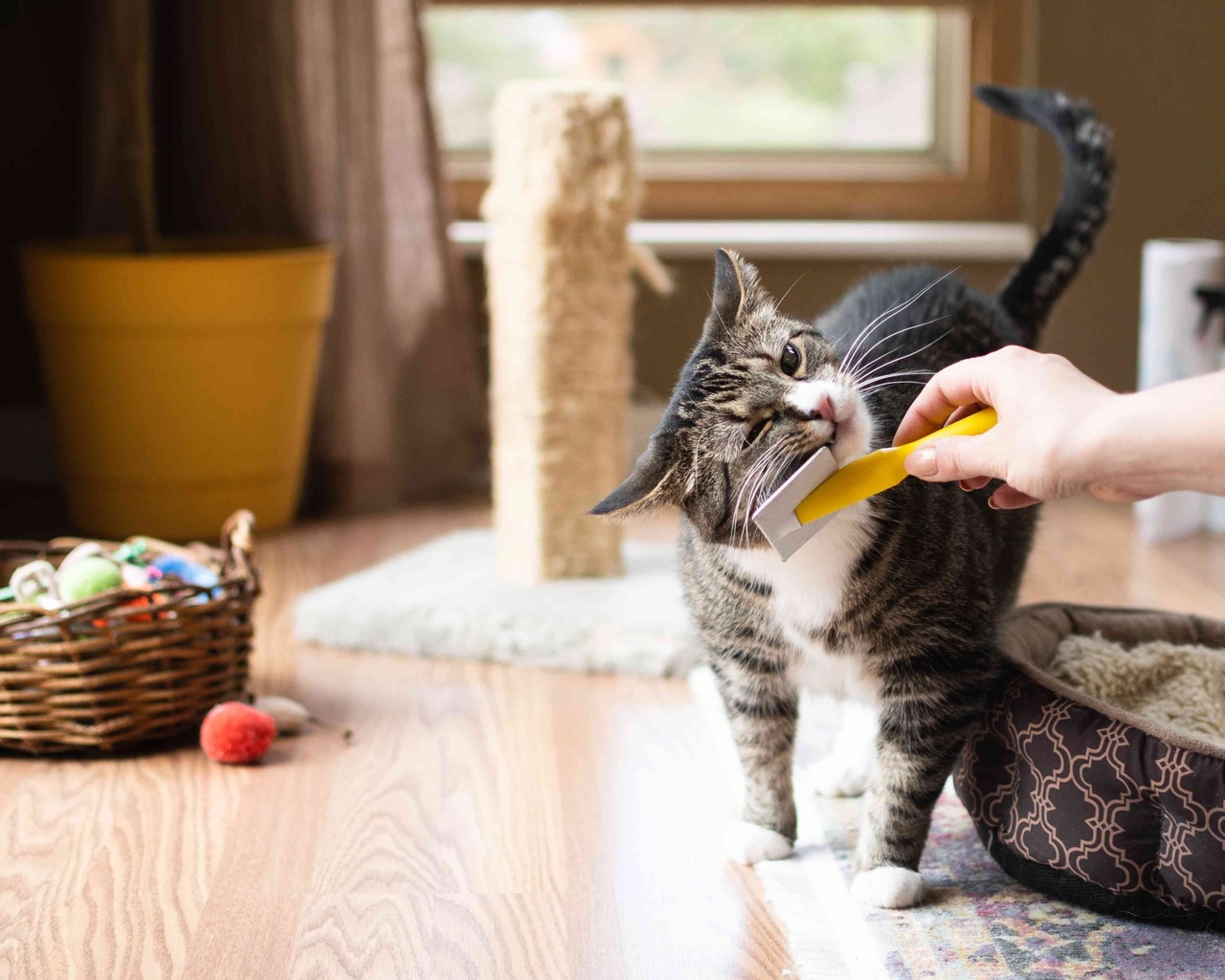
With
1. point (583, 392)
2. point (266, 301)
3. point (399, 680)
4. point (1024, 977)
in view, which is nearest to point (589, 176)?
point (583, 392)

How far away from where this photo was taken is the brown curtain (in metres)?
2.59

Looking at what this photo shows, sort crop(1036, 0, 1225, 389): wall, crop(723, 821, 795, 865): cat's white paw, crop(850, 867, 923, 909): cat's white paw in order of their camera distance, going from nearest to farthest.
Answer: crop(850, 867, 923, 909): cat's white paw
crop(723, 821, 795, 865): cat's white paw
crop(1036, 0, 1225, 389): wall

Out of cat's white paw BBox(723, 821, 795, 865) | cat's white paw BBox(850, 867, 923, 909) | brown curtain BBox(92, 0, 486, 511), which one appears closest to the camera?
cat's white paw BBox(850, 867, 923, 909)

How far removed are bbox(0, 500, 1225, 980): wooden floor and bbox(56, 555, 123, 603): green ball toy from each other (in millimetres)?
191

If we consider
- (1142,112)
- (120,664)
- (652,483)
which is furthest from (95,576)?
(1142,112)

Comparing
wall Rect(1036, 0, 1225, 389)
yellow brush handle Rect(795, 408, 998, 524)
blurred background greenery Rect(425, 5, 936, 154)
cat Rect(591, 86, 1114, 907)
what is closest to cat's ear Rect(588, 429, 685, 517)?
cat Rect(591, 86, 1114, 907)

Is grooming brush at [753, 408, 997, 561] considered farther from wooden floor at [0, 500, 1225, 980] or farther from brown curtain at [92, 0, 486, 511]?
brown curtain at [92, 0, 486, 511]

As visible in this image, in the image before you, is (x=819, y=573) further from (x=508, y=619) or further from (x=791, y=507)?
(x=508, y=619)

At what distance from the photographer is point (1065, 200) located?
1567mm

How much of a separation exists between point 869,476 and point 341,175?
5.99 feet

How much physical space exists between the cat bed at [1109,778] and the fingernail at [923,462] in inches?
11.8

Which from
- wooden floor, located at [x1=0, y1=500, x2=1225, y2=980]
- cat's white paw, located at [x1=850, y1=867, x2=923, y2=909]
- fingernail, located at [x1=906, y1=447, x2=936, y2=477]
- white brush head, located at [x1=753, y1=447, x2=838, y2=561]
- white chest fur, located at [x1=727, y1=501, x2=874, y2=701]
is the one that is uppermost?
fingernail, located at [x1=906, y1=447, x2=936, y2=477]

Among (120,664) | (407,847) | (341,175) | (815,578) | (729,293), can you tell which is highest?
(341,175)

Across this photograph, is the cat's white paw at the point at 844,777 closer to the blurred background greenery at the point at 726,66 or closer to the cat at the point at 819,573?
the cat at the point at 819,573
